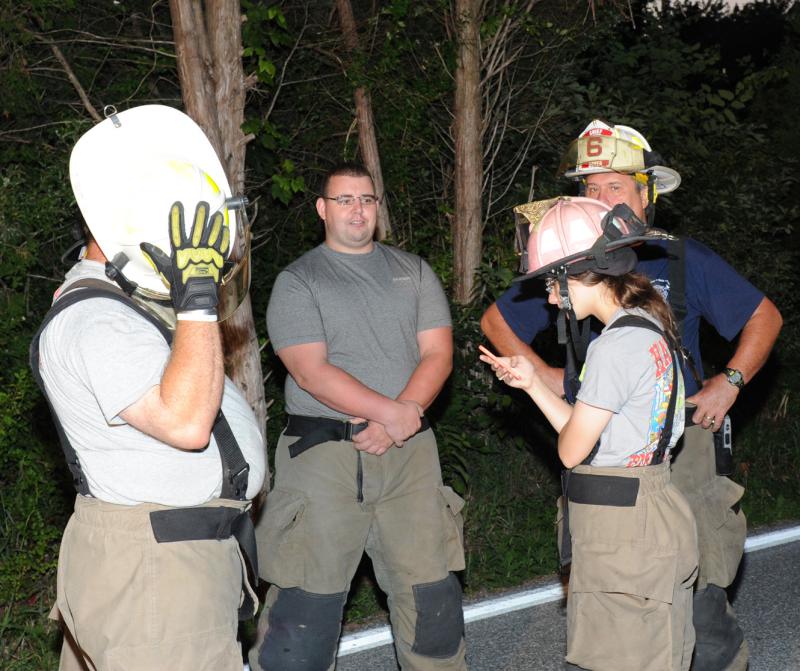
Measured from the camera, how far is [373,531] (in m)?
4.45

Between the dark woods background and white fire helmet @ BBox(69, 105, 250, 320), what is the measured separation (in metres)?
3.00

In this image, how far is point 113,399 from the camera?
8.62 feet

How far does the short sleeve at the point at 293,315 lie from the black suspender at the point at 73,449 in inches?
58.3

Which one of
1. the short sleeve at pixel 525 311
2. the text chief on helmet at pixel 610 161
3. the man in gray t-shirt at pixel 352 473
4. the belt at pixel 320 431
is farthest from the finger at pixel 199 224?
the short sleeve at pixel 525 311

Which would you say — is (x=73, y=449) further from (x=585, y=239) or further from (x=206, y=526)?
(x=585, y=239)

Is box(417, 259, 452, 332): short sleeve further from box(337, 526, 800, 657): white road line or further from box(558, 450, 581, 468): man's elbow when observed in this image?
box(337, 526, 800, 657): white road line

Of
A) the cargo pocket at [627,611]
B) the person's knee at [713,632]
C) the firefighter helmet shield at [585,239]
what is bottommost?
the person's knee at [713,632]

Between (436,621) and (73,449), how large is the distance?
2.07m

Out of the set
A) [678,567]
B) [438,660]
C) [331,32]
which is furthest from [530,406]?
[678,567]

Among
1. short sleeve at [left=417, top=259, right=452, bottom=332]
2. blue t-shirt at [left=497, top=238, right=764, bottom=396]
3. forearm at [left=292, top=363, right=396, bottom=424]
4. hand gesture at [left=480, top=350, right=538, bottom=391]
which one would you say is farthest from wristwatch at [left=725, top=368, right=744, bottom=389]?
forearm at [left=292, top=363, right=396, bottom=424]

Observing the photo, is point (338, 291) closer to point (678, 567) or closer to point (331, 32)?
point (678, 567)

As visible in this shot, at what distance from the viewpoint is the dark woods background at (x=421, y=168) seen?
5883mm

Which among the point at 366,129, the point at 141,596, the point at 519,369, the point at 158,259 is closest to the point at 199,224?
the point at 158,259

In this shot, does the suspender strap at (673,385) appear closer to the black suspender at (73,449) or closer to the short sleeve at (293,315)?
the black suspender at (73,449)
